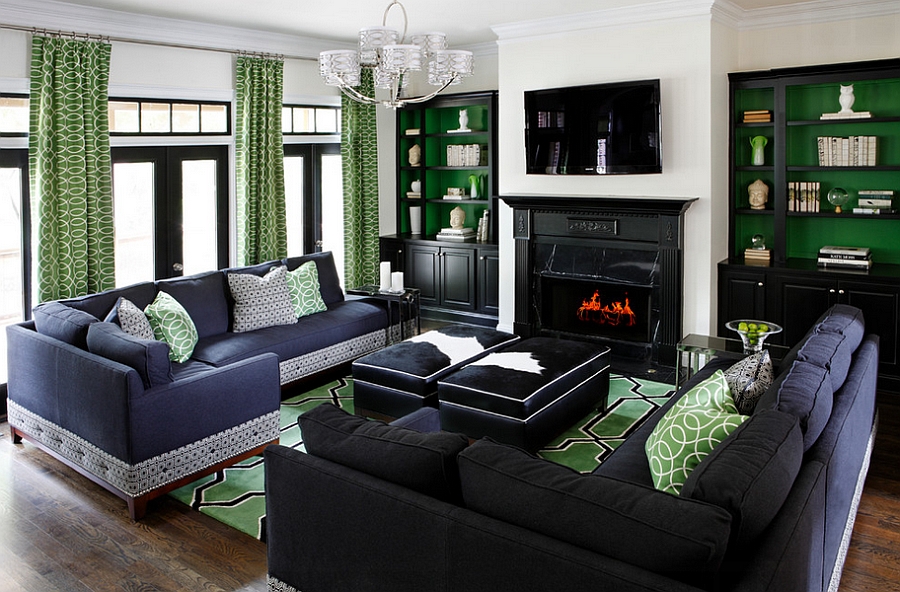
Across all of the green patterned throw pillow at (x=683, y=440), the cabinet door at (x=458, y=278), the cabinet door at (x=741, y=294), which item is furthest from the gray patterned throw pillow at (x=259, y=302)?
the green patterned throw pillow at (x=683, y=440)

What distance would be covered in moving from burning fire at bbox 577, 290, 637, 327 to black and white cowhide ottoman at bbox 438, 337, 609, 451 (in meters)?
1.58

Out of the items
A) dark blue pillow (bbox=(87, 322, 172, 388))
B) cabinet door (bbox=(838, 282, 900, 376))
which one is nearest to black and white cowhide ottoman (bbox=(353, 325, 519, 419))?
dark blue pillow (bbox=(87, 322, 172, 388))

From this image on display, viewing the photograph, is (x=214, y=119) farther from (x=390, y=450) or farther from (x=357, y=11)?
(x=390, y=450)

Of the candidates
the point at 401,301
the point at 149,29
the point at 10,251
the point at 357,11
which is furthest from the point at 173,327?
the point at 357,11

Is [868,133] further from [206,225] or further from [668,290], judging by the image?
[206,225]

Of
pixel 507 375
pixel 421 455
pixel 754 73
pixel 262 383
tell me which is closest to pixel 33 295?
pixel 262 383

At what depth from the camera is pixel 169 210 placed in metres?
6.48

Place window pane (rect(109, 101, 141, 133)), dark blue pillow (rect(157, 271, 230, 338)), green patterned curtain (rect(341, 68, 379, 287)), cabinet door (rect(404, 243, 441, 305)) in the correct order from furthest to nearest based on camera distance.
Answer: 1. cabinet door (rect(404, 243, 441, 305))
2. green patterned curtain (rect(341, 68, 379, 287))
3. window pane (rect(109, 101, 141, 133))
4. dark blue pillow (rect(157, 271, 230, 338))

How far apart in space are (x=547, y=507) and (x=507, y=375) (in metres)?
2.50

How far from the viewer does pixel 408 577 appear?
2502mm

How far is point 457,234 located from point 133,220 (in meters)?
3.18

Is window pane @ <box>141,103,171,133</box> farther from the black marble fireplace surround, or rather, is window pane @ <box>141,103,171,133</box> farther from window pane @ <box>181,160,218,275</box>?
the black marble fireplace surround

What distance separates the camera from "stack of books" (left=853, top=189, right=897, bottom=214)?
5.93 metres

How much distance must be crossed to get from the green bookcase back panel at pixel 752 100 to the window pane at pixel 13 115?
17.5 feet
